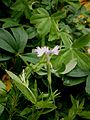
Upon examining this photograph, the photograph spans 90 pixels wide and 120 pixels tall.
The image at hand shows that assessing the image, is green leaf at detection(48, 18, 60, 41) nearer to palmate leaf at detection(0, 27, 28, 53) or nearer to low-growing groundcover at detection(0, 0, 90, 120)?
low-growing groundcover at detection(0, 0, 90, 120)

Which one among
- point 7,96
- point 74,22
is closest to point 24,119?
point 7,96

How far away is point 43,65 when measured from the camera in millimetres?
883

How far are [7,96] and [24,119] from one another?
0.08 meters

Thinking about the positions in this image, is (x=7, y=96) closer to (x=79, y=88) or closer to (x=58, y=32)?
(x=79, y=88)

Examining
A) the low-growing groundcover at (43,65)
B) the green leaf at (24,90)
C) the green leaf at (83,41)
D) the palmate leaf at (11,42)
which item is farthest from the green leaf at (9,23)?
the green leaf at (24,90)

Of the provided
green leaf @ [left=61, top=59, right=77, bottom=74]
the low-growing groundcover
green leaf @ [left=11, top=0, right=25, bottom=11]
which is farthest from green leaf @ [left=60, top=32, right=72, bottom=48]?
green leaf @ [left=11, top=0, right=25, bottom=11]

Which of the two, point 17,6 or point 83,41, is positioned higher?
point 17,6

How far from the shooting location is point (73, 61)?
962mm

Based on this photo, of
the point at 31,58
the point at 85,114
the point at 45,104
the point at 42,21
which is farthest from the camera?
the point at 42,21

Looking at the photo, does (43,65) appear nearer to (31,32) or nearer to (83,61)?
(83,61)

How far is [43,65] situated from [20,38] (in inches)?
9.5

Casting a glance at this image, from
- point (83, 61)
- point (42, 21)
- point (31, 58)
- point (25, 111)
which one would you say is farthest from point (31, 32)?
point (25, 111)

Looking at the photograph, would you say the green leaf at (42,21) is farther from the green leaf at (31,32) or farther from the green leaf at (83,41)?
the green leaf at (83,41)

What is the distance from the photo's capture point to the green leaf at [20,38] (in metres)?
1.08
